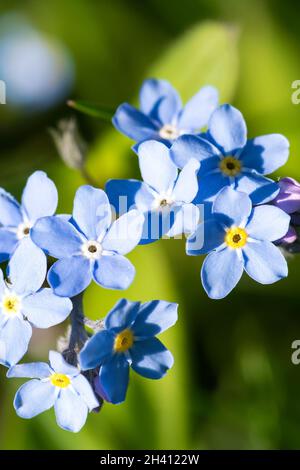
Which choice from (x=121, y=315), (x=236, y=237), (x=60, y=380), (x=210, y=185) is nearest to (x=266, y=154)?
(x=210, y=185)

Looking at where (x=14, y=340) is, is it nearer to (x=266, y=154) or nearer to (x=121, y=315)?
(x=121, y=315)

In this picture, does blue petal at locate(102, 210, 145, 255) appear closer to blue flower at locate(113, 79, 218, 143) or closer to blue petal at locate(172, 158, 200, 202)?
blue petal at locate(172, 158, 200, 202)

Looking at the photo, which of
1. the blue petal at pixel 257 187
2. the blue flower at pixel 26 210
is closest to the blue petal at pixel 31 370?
the blue flower at pixel 26 210

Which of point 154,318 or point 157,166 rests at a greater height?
point 157,166

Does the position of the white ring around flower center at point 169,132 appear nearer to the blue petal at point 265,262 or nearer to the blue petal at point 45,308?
the blue petal at point 265,262

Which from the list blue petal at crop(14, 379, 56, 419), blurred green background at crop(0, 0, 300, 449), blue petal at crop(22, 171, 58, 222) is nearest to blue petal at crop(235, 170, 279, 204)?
blue petal at crop(22, 171, 58, 222)

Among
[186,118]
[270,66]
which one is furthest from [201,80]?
[270,66]
